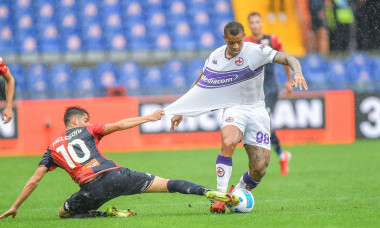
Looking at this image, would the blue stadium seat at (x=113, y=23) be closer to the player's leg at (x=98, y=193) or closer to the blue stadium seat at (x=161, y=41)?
the blue stadium seat at (x=161, y=41)

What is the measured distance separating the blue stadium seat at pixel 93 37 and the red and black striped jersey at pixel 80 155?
12867 mm

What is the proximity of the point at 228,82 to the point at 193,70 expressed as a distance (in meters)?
11.2

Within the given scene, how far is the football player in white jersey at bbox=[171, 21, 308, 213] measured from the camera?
23.4ft

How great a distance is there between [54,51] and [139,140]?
17.9 feet

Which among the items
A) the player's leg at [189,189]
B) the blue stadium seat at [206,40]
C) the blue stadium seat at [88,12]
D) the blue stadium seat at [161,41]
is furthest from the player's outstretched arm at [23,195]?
the blue stadium seat at [88,12]

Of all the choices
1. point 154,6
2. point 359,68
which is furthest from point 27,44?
point 359,68

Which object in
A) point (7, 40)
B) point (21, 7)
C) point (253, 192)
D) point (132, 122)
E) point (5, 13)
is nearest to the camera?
point (132, 122)

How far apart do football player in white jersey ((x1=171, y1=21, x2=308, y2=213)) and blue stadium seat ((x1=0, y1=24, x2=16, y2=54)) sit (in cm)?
1260

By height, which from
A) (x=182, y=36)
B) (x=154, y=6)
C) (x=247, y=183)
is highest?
(x=154, y=6)

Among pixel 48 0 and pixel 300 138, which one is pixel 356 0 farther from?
pixel 48 0

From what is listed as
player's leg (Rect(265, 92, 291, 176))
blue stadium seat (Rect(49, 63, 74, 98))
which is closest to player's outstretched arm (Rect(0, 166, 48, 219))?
player's leg (Rect(265, 92, 291, 176))

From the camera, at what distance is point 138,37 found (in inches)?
790

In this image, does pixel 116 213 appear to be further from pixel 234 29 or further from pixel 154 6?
pixel 154 6

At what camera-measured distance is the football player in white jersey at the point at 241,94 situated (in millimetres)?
7121
